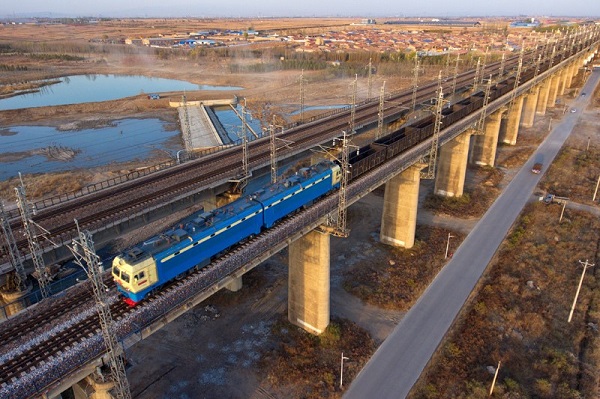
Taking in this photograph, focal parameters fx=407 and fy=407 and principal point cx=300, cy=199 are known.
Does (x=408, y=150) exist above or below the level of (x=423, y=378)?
above

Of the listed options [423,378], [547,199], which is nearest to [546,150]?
[547,199]

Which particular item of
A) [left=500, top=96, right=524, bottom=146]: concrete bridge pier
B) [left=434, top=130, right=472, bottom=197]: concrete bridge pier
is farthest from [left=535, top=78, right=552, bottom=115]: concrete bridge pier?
[left=434, top=130, right=472, bottom=197]: concrete bridge pier

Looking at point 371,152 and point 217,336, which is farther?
point 371,152

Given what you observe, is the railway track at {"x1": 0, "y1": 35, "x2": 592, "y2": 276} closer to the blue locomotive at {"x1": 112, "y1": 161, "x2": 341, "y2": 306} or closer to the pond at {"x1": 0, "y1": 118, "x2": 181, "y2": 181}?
the blue locomotive at {"x1": 112, "y1": 161, "x2": 341, "y2": 306}

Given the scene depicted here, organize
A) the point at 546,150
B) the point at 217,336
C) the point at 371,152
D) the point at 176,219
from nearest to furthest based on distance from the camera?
the point at 217,336
the point at 371,152
the point at 176,219
the point at 546,150

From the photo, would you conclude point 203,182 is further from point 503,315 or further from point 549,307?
point 549,307

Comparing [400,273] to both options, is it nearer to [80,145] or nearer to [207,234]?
[207,234]

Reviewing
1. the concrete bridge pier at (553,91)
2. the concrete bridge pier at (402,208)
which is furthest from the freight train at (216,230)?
the concrete bridge pier at (553,91)
